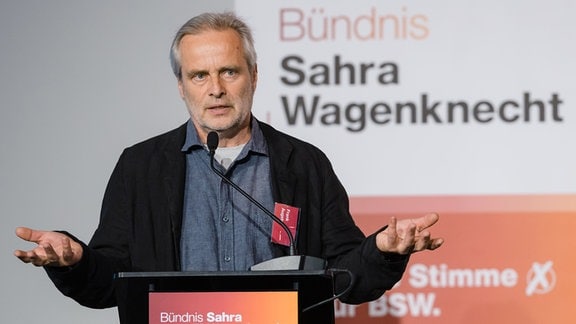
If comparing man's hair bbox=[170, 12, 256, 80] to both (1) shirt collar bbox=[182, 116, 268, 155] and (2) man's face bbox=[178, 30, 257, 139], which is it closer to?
(2) man's face bbox=[178, 30, 257, 139]

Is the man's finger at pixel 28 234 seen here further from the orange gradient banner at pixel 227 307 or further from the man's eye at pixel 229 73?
the man's eye at pixel 229 73

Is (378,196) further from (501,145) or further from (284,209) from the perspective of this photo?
(284,209)

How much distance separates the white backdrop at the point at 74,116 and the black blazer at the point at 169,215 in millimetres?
883

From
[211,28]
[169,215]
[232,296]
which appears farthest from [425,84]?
[232,296]

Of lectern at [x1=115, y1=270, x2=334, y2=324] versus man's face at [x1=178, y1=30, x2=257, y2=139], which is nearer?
lectern at [x1=115, y1=270, x2=334, y2=324]

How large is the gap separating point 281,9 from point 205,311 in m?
1.75

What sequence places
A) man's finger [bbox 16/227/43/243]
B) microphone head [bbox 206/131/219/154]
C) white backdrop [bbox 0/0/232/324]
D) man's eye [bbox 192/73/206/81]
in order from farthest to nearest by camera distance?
1. white backdrop [bbox 0/0/232/324]
2. man's eye [bbox 192/73/206/81]
3. microphone head [bbox 206/131/219/154]
4. man's finger [bbox 16/227/43/243]

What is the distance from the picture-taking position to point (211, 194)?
9.22ft

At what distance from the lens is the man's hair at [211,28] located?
279cm

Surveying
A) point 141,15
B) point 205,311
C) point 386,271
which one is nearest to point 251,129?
point 386,271

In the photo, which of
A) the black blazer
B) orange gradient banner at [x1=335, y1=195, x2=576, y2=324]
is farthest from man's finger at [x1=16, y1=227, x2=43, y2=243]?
orange gradient banner at [x1=335, y1=195, x2=576, y2=324]

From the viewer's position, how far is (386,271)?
254 cm

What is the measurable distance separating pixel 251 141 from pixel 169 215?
30cm

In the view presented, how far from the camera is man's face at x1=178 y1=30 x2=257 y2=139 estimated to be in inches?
109
